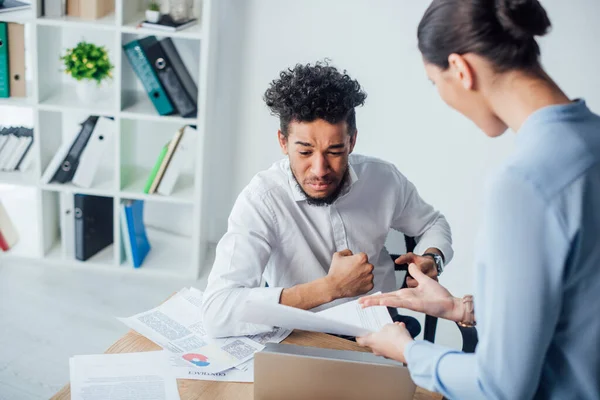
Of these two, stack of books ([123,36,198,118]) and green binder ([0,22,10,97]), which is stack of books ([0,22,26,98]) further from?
stack of books ([123,36,198,118])

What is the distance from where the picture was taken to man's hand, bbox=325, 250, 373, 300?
63.2 inches

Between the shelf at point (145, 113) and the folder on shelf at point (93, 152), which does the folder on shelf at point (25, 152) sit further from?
the shelf at point (145, 113)

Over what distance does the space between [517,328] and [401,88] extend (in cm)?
228

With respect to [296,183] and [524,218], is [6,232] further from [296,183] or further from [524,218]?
[524,218]

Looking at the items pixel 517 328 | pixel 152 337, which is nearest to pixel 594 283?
pixel 517 328

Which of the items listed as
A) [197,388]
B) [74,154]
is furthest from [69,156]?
[197,388]

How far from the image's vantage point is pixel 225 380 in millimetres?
1377

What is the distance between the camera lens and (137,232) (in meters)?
3.32

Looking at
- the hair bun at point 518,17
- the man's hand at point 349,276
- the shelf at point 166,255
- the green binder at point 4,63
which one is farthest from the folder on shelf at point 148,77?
the hair bun at point 518,17

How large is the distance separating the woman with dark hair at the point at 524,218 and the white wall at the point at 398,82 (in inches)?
79.5

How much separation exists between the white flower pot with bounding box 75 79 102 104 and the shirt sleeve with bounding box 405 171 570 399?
2.56 metres

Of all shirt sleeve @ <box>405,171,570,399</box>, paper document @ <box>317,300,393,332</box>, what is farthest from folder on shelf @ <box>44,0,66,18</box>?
shirt sleeve @ <box>405,171,570,399</box>

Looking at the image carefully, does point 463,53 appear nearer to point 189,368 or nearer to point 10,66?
point 189,368

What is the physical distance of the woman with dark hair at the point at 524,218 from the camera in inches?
35.2
